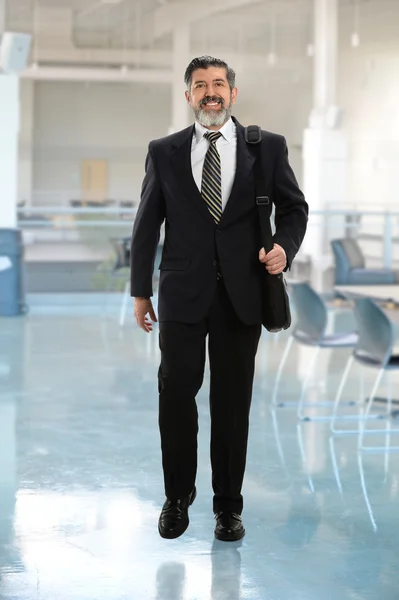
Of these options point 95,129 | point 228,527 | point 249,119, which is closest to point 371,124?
point 249,119

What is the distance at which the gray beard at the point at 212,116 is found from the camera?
311 centimetres

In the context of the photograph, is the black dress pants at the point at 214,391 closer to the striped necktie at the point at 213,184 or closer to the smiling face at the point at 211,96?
the striped necktie at the point at 213,184

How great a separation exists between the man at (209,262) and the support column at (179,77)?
441 inches

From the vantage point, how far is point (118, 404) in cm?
580

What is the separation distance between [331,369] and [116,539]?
404 centimetres

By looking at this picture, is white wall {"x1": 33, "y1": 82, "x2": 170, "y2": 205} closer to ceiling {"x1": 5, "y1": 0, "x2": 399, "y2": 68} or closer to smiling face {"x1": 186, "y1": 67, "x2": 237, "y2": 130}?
ceiling {"x1": 5, "y1": 0, "x2": 399, "y2": 68}

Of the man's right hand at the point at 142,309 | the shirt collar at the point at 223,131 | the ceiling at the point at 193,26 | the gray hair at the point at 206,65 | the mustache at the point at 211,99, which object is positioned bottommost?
the man's right hand at the point at 142,309

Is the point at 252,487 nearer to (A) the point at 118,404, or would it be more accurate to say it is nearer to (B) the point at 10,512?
(B) the point at 10,512

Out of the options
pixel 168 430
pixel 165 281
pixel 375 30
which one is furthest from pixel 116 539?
pixel 375 30

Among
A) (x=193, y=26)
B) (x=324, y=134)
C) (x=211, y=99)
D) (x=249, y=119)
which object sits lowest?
(x=211, y=99)

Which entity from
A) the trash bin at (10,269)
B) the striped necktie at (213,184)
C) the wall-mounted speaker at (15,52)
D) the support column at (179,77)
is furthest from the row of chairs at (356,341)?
the support column at (179,77)

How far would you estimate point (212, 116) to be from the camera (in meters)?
3.11

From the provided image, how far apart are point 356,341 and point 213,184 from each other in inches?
106

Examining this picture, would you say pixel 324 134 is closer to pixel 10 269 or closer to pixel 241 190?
pixel 10 269
